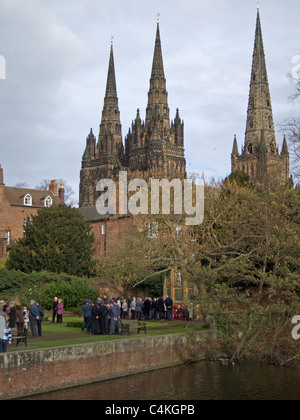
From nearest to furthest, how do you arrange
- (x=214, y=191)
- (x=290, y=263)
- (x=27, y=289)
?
(x=290, y=263) < (x=214, y=191) < (x=27, y=289)

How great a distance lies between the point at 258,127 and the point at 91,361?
312ft

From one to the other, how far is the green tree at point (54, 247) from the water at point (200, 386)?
63.1 feet

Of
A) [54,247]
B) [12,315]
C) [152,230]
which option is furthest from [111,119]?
[12,315]

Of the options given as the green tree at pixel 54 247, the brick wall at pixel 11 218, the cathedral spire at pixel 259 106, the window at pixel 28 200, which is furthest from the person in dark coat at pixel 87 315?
the cathedral spire at pixel 259 106

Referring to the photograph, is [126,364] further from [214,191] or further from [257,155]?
[257,155]

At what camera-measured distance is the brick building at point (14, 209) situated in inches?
2114

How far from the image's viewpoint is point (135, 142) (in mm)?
115438

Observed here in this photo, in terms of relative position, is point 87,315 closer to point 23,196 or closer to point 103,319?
point 103,319

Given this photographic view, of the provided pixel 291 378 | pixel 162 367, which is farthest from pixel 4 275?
pixel 291 378

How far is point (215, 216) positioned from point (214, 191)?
7.89 feet

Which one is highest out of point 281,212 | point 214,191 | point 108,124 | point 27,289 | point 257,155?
point 108,124

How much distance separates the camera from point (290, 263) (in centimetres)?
2664

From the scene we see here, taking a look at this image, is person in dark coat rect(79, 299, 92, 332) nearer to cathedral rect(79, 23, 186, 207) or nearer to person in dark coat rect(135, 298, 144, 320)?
person in dark coat rect(135, 298, 144, 320)
